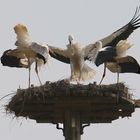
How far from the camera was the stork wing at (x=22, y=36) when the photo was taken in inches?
572

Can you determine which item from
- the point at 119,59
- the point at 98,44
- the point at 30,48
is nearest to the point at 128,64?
the point at 119,59

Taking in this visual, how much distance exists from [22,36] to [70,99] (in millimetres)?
1457

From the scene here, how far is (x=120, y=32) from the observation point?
15438mm

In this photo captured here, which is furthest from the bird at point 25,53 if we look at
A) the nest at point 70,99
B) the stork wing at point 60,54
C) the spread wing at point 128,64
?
the spread wing at point 128,64

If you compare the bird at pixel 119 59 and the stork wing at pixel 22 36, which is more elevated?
the stork wing at pixel 22 36

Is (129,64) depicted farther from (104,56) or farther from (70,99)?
(70,99)

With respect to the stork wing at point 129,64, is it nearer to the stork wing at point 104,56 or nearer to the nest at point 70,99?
the stork wing at point 104,56

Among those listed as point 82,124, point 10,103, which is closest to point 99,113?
point 82,124

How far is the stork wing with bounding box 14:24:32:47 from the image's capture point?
47.7 ft

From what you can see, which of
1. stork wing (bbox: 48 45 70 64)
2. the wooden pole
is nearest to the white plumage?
stork wing (bbox: 48 45 70 64)

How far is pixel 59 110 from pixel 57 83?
691mm

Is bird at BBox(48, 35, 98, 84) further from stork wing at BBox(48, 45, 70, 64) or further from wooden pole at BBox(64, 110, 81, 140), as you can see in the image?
wooden pole at BBox(64, 110, 81, 140)

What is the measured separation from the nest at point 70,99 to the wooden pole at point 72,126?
0.31ft

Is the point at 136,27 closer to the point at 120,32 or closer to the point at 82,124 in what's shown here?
the point at 120,32
